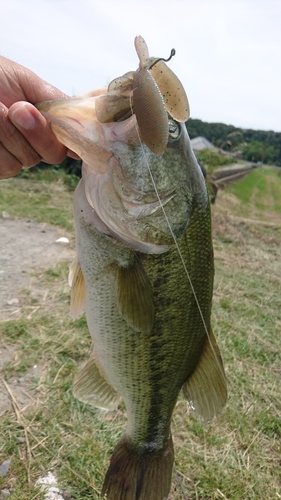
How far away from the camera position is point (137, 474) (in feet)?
5.40

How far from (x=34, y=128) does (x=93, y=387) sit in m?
1.13

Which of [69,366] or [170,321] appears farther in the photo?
[69,366]

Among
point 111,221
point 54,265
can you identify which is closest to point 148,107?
point 111,221

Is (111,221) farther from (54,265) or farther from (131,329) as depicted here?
(54,265)

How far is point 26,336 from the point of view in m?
3.24

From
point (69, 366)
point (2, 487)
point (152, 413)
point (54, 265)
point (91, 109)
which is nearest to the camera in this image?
point (91, 109)

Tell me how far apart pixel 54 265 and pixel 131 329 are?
131 inches

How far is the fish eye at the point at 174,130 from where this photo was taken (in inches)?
50.0

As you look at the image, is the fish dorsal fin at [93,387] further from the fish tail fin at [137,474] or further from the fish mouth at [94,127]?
the fish mouth at [94,127]

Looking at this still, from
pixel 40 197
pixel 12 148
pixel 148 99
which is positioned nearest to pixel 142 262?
pixel 148 99

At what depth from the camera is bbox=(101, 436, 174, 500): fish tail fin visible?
5.23ft

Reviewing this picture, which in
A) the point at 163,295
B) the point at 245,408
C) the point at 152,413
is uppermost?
the point at 163,295

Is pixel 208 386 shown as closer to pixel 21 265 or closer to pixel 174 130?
pixel 174 130

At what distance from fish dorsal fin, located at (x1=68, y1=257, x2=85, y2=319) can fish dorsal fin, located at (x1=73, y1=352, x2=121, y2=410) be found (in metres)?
0.26
